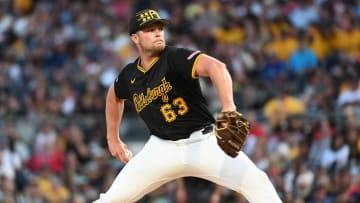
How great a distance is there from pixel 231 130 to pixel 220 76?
Answer: 425 millimetres

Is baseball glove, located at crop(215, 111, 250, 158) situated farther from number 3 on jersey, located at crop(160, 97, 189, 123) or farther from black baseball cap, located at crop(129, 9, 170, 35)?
black baseball cap, located at crop(129, 9, 170, 35)

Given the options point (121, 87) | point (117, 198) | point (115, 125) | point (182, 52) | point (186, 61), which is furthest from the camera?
point (115, 125)

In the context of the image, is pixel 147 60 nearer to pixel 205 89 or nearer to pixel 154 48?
pixel 154 48

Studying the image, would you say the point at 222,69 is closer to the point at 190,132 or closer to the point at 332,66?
the point at 190,132

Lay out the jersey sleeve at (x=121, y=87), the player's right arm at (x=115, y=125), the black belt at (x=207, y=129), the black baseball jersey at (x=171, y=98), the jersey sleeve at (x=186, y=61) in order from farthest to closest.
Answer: the player's right arm at (x=115, y=125) → the jersey sleeve at (x=121, y=87) → the black belt at (x=207, y=129) → the black baseball jersey at (x=171, y=98) → the jersey sleeve at (x=186, y=61)

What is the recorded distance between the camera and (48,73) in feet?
56.1

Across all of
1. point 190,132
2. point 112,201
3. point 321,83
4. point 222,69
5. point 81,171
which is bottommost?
point 81,171

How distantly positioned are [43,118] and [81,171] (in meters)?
1.60

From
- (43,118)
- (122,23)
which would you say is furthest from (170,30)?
(43,118)

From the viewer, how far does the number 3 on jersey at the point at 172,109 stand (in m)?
7.26

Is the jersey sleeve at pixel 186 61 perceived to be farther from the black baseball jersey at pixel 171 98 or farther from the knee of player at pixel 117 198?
the knee of player at pixel 117 198

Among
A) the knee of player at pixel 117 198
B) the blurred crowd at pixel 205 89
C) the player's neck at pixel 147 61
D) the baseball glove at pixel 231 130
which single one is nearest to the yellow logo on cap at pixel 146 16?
the player's neck at pixel 147 61

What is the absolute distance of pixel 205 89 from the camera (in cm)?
1471

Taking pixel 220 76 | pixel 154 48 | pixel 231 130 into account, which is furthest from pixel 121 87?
pixel 231 130
